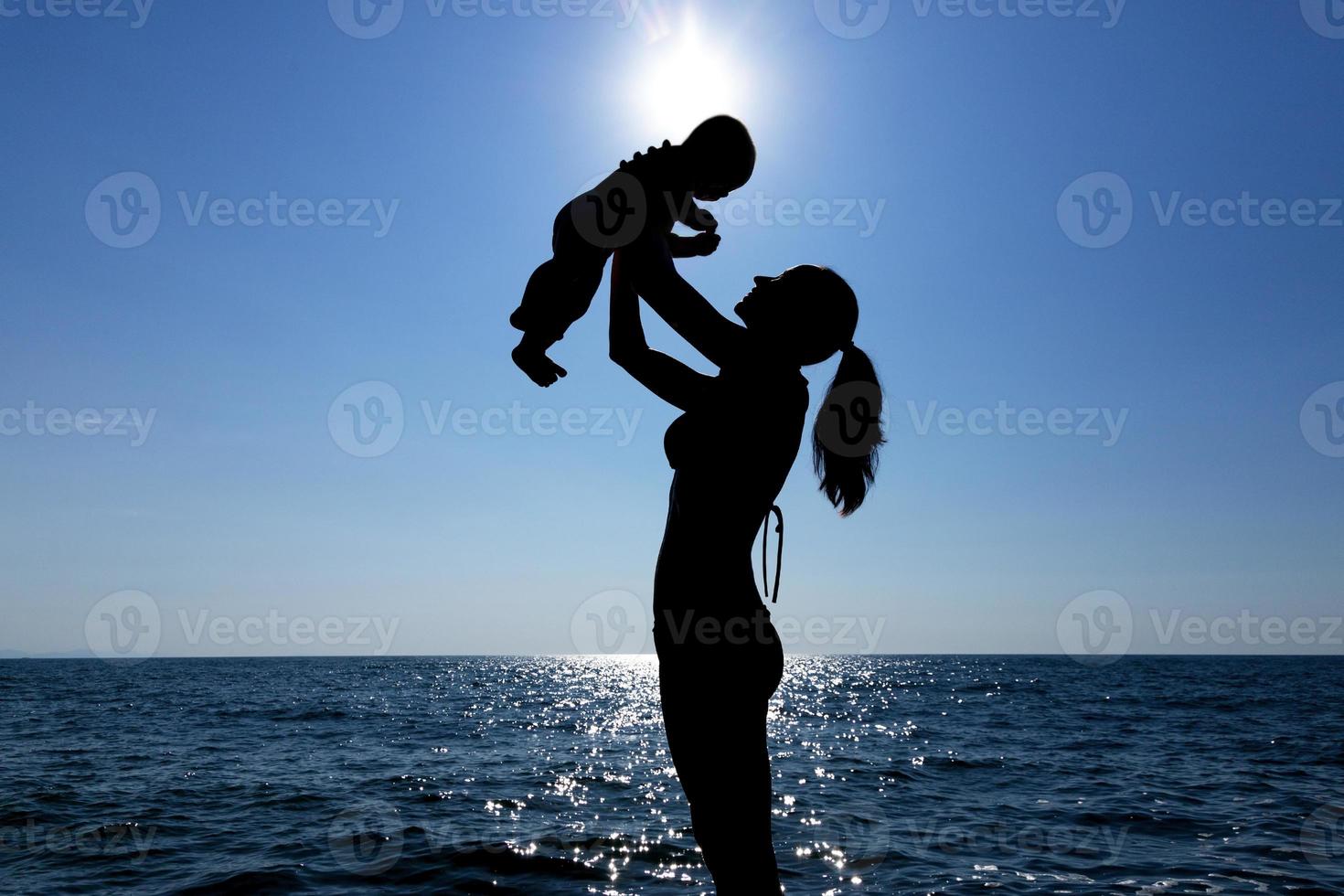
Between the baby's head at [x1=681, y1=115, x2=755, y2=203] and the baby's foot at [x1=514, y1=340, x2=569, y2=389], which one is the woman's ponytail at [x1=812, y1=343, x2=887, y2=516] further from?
the baby's foot at [x1=514, y1=340, x2=569, y2=389]

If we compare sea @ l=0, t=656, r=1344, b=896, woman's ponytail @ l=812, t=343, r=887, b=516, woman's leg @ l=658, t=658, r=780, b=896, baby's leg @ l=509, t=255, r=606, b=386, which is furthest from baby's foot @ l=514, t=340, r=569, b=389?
sea @ l=0, t=656, r=1344, b=896

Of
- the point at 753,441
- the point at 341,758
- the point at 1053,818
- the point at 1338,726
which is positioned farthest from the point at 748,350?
the point at 1338,726

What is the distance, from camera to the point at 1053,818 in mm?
15484

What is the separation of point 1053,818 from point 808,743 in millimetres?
12542

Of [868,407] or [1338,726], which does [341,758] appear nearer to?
[868,407]

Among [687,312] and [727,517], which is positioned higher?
[687,312]

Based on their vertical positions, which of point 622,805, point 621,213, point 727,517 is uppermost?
point 621,213

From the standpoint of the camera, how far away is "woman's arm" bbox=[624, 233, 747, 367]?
6.13ft

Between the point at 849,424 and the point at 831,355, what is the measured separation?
0.25 m

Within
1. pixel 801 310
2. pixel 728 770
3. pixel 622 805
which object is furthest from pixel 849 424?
pixel 622 805

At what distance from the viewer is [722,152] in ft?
6.47

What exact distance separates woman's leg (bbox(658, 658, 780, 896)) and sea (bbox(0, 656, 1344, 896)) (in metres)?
10.5

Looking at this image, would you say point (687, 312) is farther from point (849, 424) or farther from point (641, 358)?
point (849, 424)

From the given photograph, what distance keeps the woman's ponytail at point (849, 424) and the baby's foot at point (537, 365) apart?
760mm
